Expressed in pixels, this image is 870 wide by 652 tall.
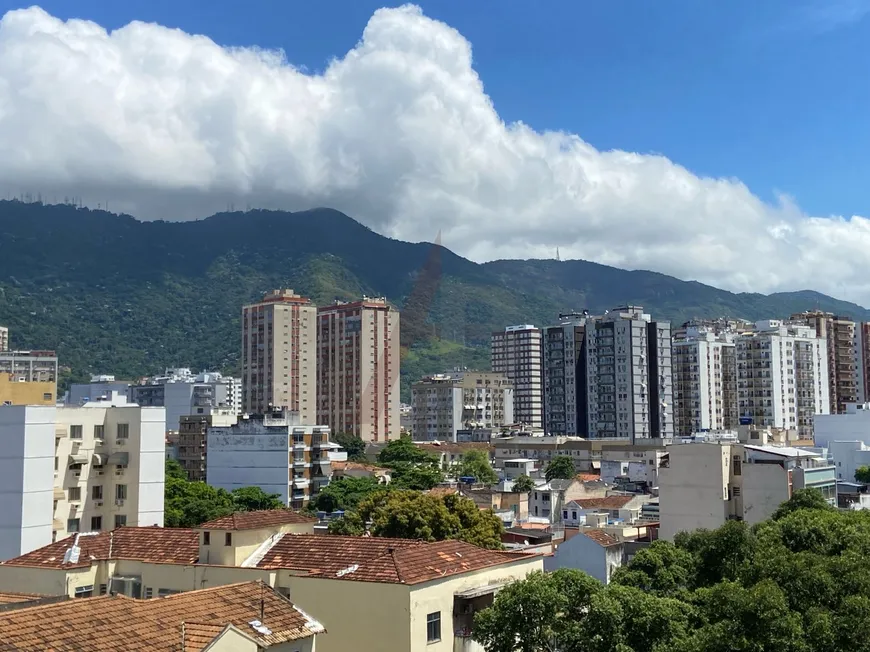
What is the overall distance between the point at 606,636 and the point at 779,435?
2622 inches

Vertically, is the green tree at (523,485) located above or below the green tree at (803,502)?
below

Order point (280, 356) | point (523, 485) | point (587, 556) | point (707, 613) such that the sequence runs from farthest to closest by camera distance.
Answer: point (280, 356) < point (523, 485) < point (587, 556) < point (707, 613)

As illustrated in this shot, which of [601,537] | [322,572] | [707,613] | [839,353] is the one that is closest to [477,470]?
[601,537]

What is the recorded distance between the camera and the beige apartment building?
107 meters

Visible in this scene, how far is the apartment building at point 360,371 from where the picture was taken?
4289 inches

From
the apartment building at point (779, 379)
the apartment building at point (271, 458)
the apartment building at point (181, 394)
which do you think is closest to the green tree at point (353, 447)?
the apartment building at point (271, 458)

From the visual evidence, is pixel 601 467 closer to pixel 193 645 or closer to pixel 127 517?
pixel 127 517

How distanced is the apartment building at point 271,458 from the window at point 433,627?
47.5 meters

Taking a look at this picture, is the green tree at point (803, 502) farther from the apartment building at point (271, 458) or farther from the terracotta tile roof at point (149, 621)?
the apartment building at point (271, 458)

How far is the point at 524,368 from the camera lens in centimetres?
13862

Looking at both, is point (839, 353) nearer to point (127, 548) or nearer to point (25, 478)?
point (25, 478)

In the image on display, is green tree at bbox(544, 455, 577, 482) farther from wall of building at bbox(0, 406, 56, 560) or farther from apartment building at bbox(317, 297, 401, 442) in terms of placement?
wall of building at bbox(0, 406, 56, 560)

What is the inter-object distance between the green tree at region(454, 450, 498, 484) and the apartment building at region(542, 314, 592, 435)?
92.0ft

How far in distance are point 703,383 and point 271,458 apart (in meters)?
58.2
